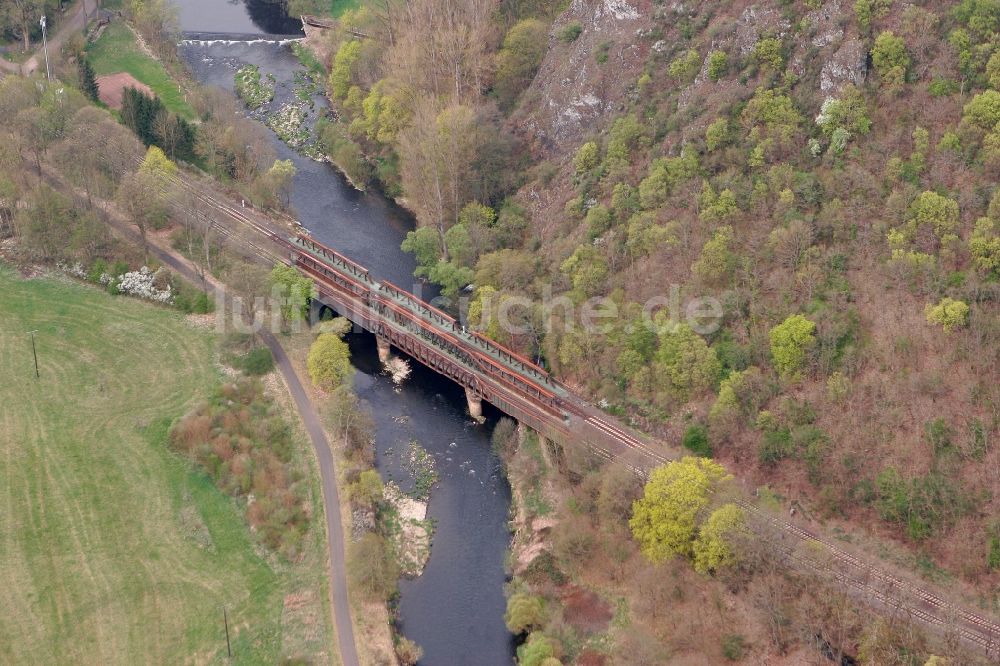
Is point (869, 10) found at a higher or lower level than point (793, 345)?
higher

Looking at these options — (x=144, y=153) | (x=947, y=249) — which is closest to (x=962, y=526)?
(x=947, y=249)

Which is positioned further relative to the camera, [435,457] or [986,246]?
[435,457]

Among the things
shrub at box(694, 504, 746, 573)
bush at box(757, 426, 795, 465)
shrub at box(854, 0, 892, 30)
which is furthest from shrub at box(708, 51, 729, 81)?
shrub at box(694, 504, 746, 573)

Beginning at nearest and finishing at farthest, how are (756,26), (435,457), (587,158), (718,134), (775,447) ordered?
(775,447), (435,457), (718,134), (756,26), (587,158)

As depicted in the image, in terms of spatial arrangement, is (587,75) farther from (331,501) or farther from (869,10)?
(331,501)

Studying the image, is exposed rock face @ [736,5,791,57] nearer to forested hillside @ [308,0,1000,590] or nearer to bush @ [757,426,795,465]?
forested hillside @ [308,0,1000,590]

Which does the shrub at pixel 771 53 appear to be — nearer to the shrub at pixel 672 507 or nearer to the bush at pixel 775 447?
the bush at pixel 775 447

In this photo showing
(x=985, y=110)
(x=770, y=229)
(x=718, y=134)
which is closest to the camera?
(x=985, y=110)

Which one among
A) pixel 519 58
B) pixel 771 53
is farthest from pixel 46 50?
pixel 771 53
